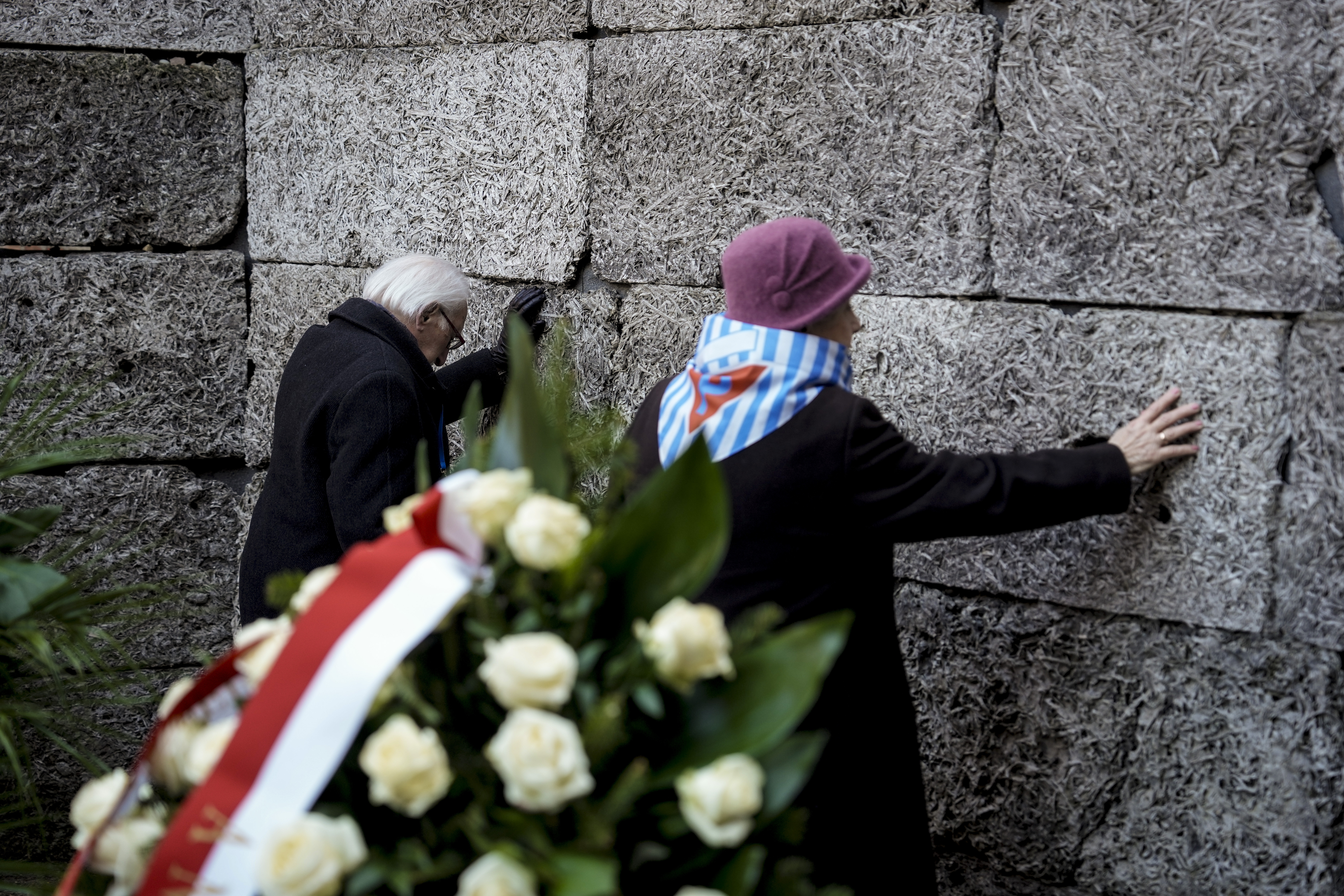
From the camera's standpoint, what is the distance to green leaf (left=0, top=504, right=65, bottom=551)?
5.81 feet

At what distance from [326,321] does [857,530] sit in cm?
220

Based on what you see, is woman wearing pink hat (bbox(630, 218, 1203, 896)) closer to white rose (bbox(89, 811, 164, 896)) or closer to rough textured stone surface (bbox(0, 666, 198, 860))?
white rose (bbox(89, 811, 164, 896))

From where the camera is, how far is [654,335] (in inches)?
112

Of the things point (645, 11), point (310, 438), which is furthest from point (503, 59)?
point (310, 438)

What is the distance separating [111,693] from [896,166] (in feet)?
8.83

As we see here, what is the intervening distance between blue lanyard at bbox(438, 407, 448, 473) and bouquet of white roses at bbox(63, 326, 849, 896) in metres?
1.62

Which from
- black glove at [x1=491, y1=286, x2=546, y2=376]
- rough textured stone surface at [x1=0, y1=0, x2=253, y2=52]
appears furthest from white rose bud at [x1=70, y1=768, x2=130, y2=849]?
rough textured stone surface at [x1=0, y1=0, x2=253, y2=52]

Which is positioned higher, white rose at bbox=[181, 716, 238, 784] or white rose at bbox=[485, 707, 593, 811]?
white rose at bbox=[485, 707, 593, 811]

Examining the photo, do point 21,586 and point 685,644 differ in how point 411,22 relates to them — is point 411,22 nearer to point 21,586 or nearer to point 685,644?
point 21,586

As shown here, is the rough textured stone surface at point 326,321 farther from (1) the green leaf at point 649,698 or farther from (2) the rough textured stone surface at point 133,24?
(1) the green leaf at point 649,698

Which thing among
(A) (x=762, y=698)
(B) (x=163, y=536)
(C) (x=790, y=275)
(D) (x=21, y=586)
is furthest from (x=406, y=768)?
(B) (x=163, y=536)

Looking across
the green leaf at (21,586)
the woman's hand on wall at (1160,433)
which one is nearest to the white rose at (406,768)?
the green leaf at (21,586)

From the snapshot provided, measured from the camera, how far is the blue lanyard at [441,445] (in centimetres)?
276

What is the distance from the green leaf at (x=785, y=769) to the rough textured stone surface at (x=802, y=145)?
4.83 feet
